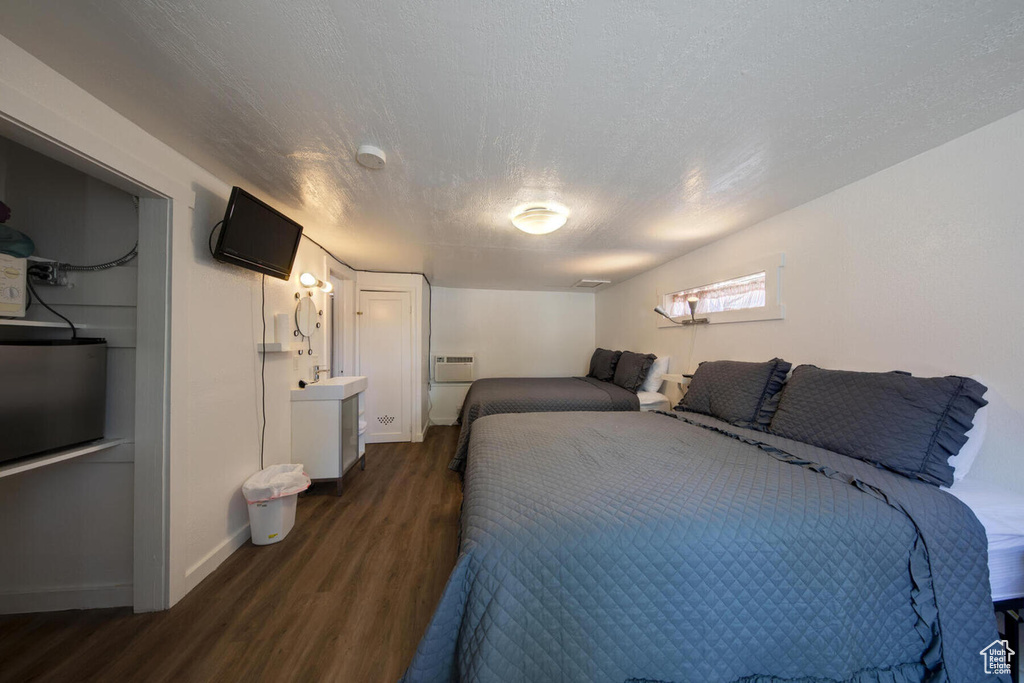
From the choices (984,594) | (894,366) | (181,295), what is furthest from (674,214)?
(181,295)

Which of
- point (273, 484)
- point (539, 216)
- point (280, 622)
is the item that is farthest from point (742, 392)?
point (273, 484)

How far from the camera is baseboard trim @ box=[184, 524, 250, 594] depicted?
5.06 ft

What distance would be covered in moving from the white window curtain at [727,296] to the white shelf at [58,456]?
3854 mm

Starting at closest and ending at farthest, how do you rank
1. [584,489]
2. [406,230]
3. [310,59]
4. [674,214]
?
[310,59] → [584,489] → [674,214] → [406,230]

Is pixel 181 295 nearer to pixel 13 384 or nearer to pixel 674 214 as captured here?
pixel 13 384

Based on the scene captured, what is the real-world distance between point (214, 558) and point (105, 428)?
874 millimetres

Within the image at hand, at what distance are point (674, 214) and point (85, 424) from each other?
3.38m

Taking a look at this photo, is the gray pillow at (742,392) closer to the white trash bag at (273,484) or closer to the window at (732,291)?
the window at (732,291)

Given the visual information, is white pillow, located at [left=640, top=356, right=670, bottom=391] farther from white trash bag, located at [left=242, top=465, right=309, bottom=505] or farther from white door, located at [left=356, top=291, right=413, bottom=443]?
white trash bag, located at [left=242, top=465, right=309, bottom=505]

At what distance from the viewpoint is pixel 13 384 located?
1.13 m

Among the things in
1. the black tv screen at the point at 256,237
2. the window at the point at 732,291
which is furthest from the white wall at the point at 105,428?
the window at the point at 732,291

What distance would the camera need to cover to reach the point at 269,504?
6.15 ft

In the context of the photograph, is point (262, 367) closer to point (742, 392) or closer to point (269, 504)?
point (269, 504)

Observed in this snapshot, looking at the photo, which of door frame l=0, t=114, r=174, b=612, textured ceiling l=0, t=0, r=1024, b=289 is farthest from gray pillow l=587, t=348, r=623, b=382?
door frame l=0, t=114, r=174, b=612
